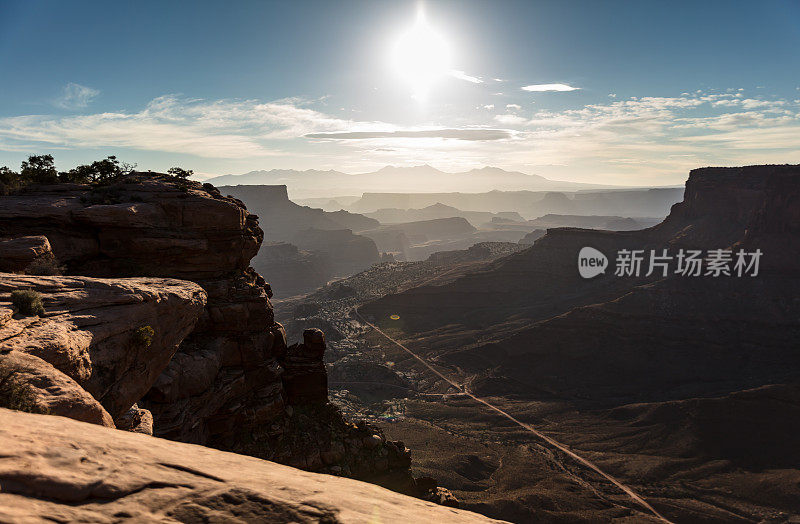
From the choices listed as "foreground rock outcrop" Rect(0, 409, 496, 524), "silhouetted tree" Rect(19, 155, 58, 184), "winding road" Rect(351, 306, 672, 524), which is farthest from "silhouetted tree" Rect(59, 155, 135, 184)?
"winding road" Rect(351, 306, 672, 524)

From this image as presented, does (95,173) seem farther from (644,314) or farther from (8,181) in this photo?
(644,314)

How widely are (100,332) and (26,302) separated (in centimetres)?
211

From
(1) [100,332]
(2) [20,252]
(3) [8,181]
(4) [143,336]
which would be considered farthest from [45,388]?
(3) [8,181]

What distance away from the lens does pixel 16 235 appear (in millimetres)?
20484

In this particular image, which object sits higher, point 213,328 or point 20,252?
point 20,252

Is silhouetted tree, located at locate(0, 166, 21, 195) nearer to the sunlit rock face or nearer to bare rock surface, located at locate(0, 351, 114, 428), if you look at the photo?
the sunlit rock face

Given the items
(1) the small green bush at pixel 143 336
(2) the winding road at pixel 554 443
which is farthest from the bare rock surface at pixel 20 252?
(2) the winding road at pixel 554 443

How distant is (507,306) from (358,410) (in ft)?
194

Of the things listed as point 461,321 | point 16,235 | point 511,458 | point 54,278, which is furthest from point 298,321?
point 54,278

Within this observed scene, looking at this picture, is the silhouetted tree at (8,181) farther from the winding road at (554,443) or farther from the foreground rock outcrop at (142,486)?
the winding road at (554,443)

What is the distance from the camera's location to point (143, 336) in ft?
47.5

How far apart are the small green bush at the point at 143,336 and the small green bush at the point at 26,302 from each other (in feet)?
10.5

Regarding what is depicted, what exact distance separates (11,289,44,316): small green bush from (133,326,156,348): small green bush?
3.22 metres

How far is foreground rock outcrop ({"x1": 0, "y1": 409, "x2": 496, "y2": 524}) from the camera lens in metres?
5.15
